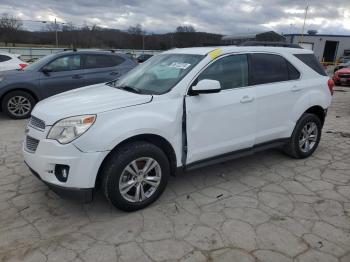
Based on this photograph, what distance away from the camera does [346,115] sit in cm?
893

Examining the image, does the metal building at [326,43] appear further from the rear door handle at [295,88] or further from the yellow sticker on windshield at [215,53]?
the yellow sticker on windshield at [215,53]

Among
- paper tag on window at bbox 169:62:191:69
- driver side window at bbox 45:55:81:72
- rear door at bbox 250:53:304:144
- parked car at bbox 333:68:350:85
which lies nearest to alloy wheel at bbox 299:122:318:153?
rear door at bbox 250:53:304:144

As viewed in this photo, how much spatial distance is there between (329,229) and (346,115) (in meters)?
6.55

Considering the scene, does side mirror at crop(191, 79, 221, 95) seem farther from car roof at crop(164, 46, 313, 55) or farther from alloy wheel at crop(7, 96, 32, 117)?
alloy wheel at crop(7, 96, 32, 117)

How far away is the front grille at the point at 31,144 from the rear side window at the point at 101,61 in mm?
5193

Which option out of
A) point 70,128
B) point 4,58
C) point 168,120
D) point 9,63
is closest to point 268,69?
point 168,120

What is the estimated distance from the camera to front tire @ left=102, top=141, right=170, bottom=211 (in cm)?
329

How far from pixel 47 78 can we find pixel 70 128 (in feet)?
17.8

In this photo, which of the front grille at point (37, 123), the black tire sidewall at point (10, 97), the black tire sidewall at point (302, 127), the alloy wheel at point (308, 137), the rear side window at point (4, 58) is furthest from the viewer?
the rear side window at point (4, 58)

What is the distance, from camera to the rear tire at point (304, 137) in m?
4.99

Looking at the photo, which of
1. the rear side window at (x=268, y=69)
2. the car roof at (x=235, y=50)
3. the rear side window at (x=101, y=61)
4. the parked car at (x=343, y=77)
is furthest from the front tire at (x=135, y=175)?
the parked car at (x=343, y=77)

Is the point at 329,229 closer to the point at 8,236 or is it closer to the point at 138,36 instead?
the point at 8,236

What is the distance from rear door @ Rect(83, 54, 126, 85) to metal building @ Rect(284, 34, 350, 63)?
38.4 m

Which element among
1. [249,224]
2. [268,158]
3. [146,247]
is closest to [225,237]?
[249,224]
